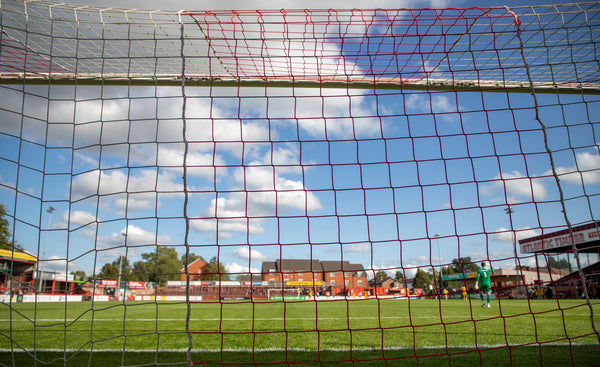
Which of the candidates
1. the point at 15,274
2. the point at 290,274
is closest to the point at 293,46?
the point at 290,274

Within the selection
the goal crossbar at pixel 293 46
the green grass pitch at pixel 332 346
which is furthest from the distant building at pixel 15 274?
the goal crossbar at pixel 293 46

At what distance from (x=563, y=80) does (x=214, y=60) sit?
453 centimetres

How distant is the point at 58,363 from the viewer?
3.94 meters

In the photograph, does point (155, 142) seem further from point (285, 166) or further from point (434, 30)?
point (434, 30)

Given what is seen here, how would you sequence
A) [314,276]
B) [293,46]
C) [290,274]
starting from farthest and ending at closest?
[314,276]
[290,274]
[293,46]

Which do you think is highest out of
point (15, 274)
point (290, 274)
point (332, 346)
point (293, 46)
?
point (293, 46)

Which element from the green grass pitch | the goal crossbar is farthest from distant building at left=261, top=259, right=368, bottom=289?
the goal crossbar

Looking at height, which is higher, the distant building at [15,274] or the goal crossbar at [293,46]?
the goal crossbar at [293,46]

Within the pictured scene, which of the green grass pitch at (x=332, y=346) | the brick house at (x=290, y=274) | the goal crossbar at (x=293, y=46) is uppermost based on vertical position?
the goal crossbar at (x=293, y=46)

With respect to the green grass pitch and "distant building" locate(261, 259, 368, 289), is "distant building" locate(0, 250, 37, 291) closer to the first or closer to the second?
the green grass pitch

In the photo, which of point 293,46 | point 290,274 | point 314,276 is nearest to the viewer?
point 293,46

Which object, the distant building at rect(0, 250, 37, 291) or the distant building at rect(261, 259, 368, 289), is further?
the distant building at rect(261, 259, 368, 289)

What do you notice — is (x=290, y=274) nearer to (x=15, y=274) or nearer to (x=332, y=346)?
(x=332, y=346)

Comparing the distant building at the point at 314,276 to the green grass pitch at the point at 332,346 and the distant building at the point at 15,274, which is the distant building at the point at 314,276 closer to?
the green grass pitch at the point at 332,346
